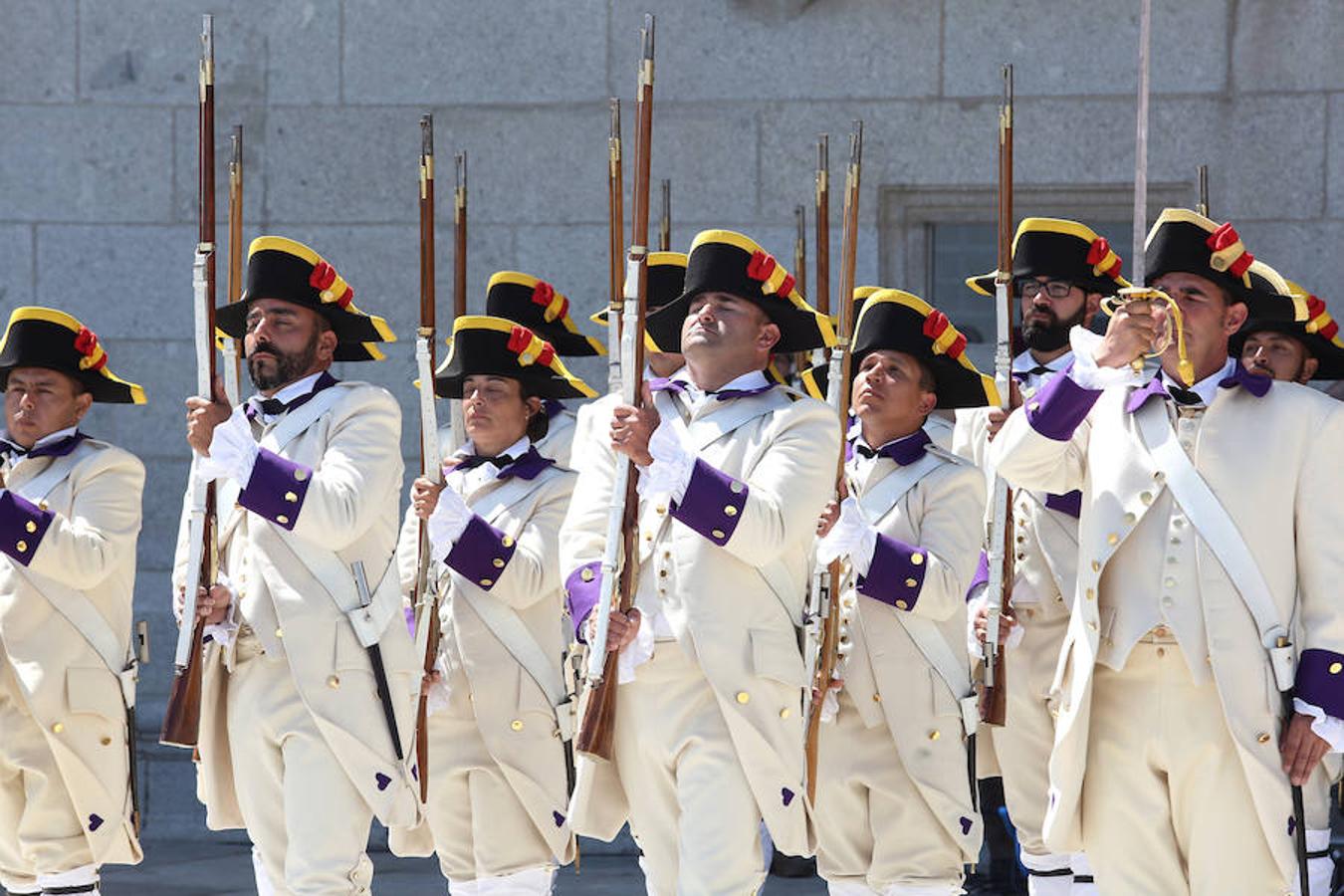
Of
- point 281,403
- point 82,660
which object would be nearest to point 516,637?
point 281,403

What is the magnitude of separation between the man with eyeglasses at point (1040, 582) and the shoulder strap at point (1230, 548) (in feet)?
6.79

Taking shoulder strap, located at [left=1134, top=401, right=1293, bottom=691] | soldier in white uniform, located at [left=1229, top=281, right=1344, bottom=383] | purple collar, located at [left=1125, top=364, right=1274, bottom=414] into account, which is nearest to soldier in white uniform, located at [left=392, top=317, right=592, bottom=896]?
soldier in white uniform, located at [left=1229, top=281, right=1344, bottom=383]

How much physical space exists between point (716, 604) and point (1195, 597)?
1.24m

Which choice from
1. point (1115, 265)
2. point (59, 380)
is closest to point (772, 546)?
point (1115, 265)

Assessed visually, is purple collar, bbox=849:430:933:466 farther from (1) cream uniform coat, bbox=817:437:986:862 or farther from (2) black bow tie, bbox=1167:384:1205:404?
(2) black bow tie, bbox=1167:384:1205:404

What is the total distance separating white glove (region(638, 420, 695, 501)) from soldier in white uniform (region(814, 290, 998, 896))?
2.87 ft

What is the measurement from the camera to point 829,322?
7.03m

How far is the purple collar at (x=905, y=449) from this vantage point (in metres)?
7.46

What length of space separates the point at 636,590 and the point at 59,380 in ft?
8.60

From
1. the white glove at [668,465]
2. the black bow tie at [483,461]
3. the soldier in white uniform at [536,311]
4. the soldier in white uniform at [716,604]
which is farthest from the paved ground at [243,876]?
the white glove at [668,465]

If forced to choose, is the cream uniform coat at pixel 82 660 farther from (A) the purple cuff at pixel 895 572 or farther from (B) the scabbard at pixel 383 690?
(A) the purple cuff at pixel 895 572

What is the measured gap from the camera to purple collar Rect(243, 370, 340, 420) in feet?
23.7

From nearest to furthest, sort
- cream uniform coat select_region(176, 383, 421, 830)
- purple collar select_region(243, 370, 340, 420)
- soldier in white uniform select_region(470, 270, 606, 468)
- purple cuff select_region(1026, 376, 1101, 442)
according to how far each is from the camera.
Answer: purple cuff select_region(1026, 376, 1101, 442) < cream uniform coat select_region(176, 383, 421, 830) < purple collar select_region(243, 370, 340, 420) < soldier in white uniform select_region(470, 270, 606, 468)

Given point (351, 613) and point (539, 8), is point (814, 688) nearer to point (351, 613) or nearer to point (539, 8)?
point (351, 613)
